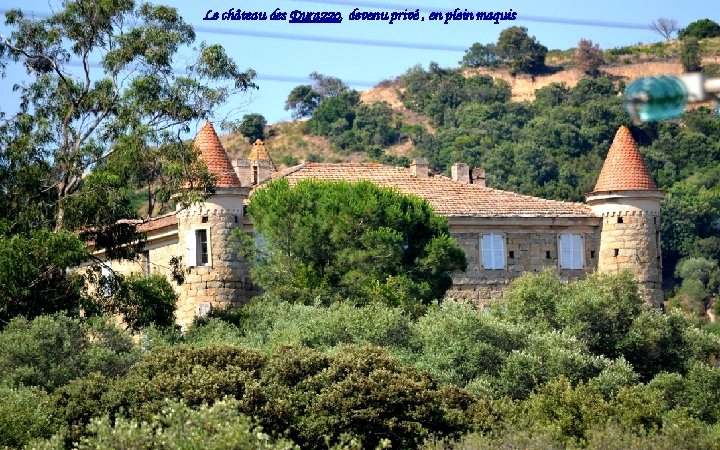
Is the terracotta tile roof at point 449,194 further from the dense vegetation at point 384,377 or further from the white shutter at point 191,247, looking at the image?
the dense vegetation at point 384,377

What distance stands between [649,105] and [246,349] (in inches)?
1056

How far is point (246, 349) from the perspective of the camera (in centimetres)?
3578

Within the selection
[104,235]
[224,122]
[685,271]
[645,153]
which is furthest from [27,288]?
[645,153]

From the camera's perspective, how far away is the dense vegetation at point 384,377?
30.1 m

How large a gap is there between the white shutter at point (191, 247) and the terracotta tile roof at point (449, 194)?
4.10 meters

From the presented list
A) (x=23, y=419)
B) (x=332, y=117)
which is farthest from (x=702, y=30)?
(x=23, y=419)

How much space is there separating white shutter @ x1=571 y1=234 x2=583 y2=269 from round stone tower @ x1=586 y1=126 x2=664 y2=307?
2.07ft

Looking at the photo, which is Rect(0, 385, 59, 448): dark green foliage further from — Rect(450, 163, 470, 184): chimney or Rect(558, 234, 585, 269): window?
Rect(450, 163, 470, 184): chimney

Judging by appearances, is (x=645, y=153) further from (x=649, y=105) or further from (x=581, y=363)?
(x=649, y=105)

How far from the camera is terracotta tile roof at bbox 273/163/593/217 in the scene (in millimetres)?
55500

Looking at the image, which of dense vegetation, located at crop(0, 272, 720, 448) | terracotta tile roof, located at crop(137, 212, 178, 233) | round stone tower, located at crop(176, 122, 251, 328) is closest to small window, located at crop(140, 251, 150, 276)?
terracotta tile roof, located at crop(137, 212, 178, 233)

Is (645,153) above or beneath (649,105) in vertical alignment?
above

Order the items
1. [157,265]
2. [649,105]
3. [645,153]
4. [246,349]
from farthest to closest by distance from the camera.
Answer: [645,153] → [157,265] → [246,349] → [649,105]

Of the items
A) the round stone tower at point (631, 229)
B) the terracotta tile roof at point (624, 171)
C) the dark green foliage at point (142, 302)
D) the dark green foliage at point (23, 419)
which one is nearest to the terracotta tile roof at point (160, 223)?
the dark green foliage at point (142, 302)
